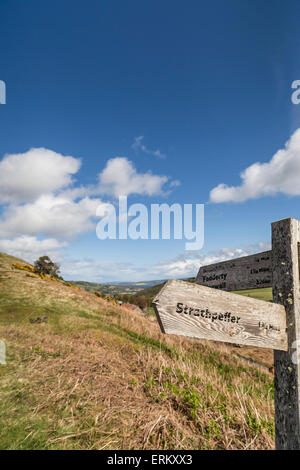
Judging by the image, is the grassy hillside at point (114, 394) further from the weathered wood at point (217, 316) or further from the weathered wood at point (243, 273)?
the weathered wood at point (243, 273)

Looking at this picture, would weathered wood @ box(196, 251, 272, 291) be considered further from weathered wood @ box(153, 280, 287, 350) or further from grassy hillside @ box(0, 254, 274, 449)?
grassy hillside @ box(0, 254, 274, 449)

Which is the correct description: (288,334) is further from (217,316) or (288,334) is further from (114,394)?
(114,394)

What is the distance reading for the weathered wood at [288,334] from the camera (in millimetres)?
2066

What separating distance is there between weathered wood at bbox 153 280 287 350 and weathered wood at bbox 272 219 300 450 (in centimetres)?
9

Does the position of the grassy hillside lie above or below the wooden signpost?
below

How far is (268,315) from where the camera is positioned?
7.13 ft

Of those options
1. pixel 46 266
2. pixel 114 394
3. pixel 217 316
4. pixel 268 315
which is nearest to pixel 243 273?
pixel 268 315

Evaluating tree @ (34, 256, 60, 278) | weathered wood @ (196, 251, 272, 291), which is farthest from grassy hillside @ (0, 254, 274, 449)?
tree @ (34, 256, 60, 278)

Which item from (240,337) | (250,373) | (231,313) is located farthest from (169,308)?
(250,373)

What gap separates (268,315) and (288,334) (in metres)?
0.31

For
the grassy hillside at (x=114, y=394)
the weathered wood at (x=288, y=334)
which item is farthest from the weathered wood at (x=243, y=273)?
the grassy hillside at (x=114, y=394)

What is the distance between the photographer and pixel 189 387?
13.1 ft

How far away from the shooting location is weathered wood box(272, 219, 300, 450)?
2066 millimetres
